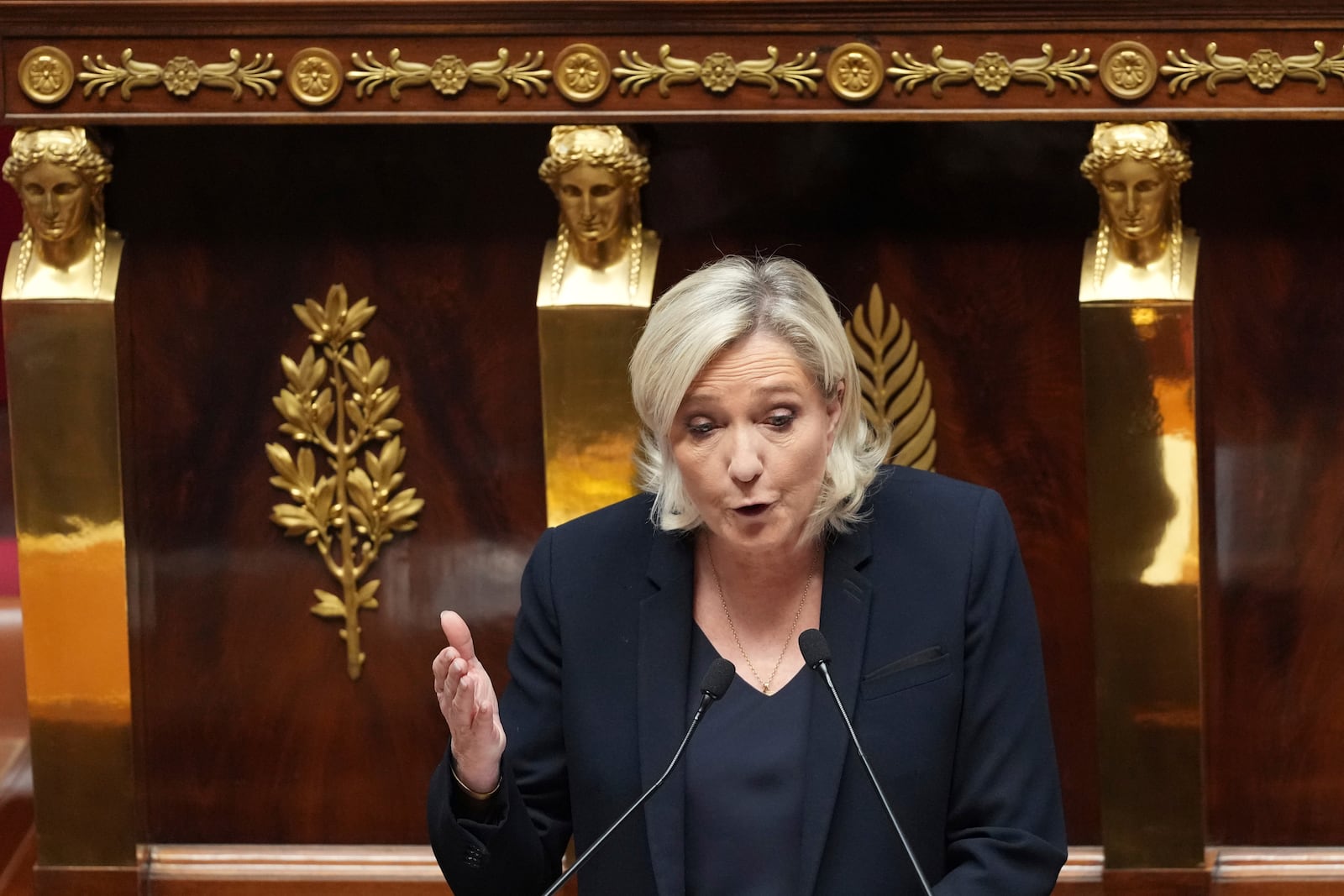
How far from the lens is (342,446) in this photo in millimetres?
2744

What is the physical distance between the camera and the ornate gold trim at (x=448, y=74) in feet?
8.13

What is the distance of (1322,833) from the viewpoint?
8.88ft

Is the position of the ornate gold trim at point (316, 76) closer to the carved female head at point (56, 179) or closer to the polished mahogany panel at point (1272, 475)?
the carved female head at point (56, 179)

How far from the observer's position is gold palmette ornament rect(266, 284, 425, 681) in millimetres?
2740

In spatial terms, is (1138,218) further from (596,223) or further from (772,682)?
(772,682)

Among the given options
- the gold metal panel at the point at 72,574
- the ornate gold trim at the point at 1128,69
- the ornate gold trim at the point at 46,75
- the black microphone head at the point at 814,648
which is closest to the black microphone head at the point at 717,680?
the black microphone head at the point at 814,648

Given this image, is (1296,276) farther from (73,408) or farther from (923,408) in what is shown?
(73,408)

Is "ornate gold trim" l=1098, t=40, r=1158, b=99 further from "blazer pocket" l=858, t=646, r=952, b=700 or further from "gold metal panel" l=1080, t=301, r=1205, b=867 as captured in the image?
"blazer pocket" l=858, t=646, r=952, b=700

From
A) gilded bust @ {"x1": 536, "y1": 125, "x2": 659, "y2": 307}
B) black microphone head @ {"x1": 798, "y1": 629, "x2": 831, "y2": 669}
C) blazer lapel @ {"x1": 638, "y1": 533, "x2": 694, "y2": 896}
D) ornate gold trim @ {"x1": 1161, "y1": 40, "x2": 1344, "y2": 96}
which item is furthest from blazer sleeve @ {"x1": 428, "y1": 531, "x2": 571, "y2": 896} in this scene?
ornate gold trim @ {"x1": 1161, "y1": 40, "x2": 1344, "y2": 96}

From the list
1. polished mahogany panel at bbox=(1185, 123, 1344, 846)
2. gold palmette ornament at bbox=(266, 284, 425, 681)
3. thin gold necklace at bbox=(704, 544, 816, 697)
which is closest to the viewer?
thin gold necklace at bbox=(704, 544, 816, 697)

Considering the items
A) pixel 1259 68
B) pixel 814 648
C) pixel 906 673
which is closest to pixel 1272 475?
pixel 1259 68

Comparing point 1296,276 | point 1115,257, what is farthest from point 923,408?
point 1296,276

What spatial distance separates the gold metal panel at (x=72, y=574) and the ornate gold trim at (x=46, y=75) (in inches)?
11.1

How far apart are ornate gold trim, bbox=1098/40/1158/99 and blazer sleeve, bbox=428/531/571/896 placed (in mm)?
964
